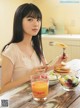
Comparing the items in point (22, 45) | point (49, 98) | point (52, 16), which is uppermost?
point (52, 16)

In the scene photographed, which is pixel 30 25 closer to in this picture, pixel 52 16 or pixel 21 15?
pixel 21 15

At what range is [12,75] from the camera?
1.90 metres

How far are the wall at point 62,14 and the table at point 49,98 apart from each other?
111 inches

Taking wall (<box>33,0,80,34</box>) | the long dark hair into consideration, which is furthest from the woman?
wall (<box>33,0,80,34</box>)

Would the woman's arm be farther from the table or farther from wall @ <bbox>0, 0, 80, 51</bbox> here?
wall @ <bbox>0, 0, 80, 51</bbox>

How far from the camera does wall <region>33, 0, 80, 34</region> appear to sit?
4273 millimetres

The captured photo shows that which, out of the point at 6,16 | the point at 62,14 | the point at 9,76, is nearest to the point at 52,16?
the point at 62,14

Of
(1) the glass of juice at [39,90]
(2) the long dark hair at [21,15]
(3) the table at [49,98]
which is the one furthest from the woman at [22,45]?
(1) the glass of juice at [39,90]

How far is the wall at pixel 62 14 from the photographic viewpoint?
427 cm

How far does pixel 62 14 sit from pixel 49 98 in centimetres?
314

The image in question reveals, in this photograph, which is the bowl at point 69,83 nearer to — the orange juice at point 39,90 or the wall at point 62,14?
the orange juice at point 39,90

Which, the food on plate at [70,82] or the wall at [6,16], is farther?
the wall at [6,16]

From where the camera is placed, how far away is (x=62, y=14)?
4.36 meters

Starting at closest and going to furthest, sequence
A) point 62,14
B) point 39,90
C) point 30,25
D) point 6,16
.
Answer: point 39,90 < point 30,25 < point 6,16 < point 62,14
